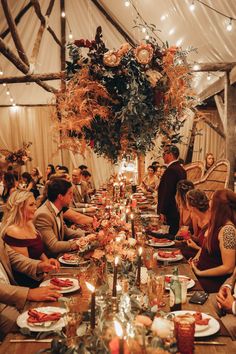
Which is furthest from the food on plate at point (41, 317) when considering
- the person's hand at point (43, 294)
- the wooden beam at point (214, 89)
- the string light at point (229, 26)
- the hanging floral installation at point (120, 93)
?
the wooden beam at point (214, 89)

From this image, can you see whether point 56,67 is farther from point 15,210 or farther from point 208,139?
point 15,210

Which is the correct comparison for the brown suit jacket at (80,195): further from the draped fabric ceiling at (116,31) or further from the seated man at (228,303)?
the seated man at (228,303)

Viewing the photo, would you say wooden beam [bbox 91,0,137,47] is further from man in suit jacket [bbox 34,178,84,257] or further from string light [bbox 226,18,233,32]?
man in suit jacket [bbox 34,178,84,257]

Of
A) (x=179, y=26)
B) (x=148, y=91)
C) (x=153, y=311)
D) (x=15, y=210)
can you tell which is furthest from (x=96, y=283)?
(x=179, y=26)

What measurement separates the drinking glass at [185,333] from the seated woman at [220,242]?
122 cm

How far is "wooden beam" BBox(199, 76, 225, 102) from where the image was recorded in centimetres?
750

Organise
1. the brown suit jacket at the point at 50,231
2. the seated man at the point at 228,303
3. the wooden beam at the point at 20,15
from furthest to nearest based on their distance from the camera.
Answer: the wooden beam at the point at 20,15 → the brown suit jacket at the point at 50,231 → the seated man at the point at 228,303

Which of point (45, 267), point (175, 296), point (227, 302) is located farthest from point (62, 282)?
point (227, 302)

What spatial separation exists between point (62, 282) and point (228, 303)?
86cm

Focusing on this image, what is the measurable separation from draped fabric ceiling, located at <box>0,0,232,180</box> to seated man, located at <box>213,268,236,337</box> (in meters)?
1.50

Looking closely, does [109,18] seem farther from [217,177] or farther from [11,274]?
[11,274]

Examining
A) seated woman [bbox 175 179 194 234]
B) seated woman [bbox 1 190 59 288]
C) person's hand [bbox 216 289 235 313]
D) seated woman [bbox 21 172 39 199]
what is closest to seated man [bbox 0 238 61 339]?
seated woman [bbox 1 190 59 288]

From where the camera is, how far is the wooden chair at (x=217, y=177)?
452 cm

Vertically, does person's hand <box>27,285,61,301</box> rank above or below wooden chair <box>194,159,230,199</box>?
below
